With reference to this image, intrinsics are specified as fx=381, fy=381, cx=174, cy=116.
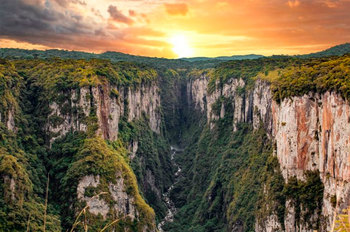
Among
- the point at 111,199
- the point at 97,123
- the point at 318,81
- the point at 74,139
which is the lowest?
the point at 111,199

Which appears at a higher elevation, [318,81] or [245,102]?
[318,81]

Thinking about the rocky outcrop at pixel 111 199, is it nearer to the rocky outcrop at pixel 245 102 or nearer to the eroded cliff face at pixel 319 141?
the eroded cliff face at pixel 319 141

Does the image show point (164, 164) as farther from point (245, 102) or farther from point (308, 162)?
point (308, 162)

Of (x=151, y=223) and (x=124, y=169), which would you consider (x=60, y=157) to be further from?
(x=151, y=223)

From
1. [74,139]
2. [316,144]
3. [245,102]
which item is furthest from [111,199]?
[245,102]

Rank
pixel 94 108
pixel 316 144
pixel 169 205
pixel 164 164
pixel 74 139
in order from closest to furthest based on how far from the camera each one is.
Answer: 1. pixel 316 144
2. pixel 74 139
3. pixel 94 108
4. pixel 169 205
5. pixel 164 164

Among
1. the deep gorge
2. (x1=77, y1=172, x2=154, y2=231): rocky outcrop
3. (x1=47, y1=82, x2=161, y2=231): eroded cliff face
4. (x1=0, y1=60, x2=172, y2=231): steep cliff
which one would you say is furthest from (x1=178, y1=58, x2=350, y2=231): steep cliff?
(x1=0, y1=60, x2=172, y2=231): steep cliff

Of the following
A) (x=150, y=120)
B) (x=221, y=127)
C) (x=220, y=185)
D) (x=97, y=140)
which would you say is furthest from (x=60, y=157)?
(x=150, y=120)

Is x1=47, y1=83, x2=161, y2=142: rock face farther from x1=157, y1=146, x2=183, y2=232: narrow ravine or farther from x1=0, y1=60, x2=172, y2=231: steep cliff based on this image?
x1=157, y1=146, x2=183, y2=232: narrow ravine
